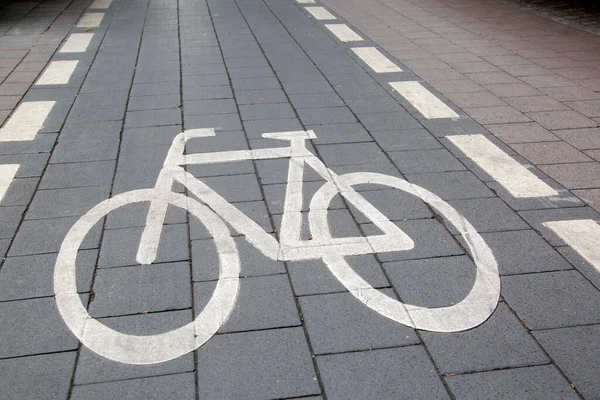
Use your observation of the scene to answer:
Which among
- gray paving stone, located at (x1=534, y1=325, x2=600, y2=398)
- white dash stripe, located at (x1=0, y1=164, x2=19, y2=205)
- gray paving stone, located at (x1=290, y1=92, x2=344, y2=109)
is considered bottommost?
white dash stripe, located at (x1=0, y1=164, x2=19, y2=205)

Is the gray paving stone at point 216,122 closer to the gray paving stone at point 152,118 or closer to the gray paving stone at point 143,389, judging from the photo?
the gray paving stone at point 152,118

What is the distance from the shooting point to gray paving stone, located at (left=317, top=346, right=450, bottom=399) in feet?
9.14

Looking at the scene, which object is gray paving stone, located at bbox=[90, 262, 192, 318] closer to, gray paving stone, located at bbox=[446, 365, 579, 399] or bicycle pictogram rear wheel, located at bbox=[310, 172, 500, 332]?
bicycle pictogram rear wheel, located at bbox=[310, 172, 500, 332]

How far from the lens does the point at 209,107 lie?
652 cm

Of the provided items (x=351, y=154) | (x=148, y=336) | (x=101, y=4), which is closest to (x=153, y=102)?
(x=351, y=154)

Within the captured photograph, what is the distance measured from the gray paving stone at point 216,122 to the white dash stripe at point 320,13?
18.9 feet

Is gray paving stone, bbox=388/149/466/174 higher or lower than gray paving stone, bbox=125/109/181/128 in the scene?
higher

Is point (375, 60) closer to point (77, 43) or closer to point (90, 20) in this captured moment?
point (77, 43)

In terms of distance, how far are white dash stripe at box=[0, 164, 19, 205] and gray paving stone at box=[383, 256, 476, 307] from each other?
3.06 metres

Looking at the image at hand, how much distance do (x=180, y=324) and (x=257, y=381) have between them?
61 cm

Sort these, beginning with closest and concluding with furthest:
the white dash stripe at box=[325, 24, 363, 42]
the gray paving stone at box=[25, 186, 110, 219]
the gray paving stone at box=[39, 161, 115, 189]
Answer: the gray paving stone at box=[25, 186, 110, 219], the gray paving stone at box=[39, 161, 115, 189], the white dash stripe at box=[325, 24, 363, 42]

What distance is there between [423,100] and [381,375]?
176 inches

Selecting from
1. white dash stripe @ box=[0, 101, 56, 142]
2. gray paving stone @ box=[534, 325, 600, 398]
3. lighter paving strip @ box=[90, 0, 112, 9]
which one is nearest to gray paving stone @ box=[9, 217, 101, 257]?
white dash stripe @ box=[0, 101, 56, 142]

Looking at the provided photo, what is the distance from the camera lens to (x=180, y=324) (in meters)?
3.21
